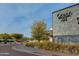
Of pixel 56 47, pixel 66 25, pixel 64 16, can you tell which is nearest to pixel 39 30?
pixel 56 47

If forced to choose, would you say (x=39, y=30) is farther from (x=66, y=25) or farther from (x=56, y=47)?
(x=66, y=25)

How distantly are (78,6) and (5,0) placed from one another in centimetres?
436

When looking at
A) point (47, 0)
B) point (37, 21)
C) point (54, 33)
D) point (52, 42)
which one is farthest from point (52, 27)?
point (47, 0)

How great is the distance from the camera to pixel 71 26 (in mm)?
15070

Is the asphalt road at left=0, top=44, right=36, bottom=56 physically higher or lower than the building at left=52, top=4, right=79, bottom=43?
lower

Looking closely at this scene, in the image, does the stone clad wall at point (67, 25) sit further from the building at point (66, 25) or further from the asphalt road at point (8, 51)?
the asphalt road at point (8, 51)

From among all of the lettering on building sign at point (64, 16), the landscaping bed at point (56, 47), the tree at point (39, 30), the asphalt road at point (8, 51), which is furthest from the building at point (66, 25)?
the asphalt road at point (8, 51)

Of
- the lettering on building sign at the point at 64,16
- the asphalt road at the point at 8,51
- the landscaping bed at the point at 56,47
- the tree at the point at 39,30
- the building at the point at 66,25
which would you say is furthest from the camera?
the lettering on building sign at the point at 64,16

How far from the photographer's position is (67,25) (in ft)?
50.6

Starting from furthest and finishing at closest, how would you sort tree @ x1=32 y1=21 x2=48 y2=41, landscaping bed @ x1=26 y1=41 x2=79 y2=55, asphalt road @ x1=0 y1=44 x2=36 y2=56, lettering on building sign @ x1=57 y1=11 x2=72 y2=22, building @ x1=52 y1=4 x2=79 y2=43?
lettering on building sign @ x1=57 y1=11 x2=72 y2=22
building @ x1=52 y1=4 x2=79 y2=43
landscaping bed @ x1=26 y1=41 x2=79 y2=55
tree @ x1=32 y1=21 x2=48 y2=41
asphalt road @ x1=0 y1=44 x2=36 y2=56

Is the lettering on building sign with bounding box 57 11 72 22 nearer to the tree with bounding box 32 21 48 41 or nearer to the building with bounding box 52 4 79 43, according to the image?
the building with bounding box 52 4 79 43

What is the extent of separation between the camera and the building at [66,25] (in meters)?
14.7

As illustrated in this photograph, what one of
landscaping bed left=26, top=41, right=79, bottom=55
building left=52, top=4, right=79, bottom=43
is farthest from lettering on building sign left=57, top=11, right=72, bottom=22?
landscaping bed left=26, top=41, right=79, bottom=55

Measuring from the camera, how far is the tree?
13.0 meters
